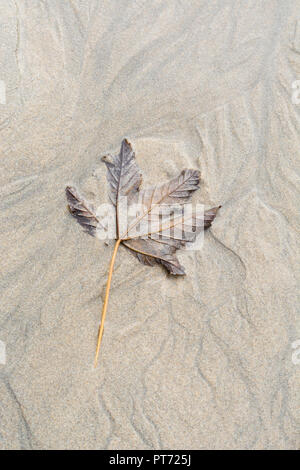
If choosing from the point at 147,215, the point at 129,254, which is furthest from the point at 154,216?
the point at 129,254

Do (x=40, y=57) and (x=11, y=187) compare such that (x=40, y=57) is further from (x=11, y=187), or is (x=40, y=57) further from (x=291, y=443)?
(x=291, y=443)

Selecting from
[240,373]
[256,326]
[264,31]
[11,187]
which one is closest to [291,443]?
[240,373]

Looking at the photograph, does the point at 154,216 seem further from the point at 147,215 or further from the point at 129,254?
the point at 129,254
